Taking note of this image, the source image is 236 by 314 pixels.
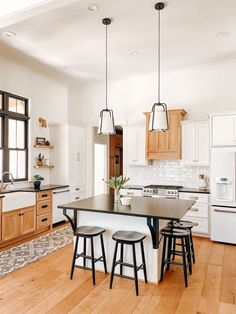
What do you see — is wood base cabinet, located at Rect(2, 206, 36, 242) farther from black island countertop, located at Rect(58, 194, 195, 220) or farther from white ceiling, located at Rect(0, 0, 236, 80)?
white ceiling, located at Rect(0, 0, 236, 80)

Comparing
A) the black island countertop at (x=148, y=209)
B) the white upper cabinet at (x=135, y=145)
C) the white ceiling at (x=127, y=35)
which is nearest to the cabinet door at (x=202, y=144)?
the white upper cabinet at (x=135, y=145)

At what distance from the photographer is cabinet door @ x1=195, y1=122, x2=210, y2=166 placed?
503cm

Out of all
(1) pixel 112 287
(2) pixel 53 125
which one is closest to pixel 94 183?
(2) pixel 53 125

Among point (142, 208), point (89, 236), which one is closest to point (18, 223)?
point (89, 236)

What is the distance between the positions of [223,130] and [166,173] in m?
1.68

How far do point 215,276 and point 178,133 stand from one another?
2827mm

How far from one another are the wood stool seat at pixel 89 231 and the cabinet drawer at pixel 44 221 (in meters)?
2.10

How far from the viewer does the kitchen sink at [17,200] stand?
432 cm

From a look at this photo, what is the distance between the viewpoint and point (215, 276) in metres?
3.25

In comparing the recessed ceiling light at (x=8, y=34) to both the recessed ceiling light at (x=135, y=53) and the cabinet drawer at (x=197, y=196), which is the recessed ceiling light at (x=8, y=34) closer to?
the recessed ceiling light at (x=135, y=53)

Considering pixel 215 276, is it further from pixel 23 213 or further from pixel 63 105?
pixel 63 105

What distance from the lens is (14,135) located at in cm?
541

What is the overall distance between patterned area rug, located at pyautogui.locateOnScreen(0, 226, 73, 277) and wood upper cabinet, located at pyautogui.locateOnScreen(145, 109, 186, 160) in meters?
2.44

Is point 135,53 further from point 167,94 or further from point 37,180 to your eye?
point 37,180
